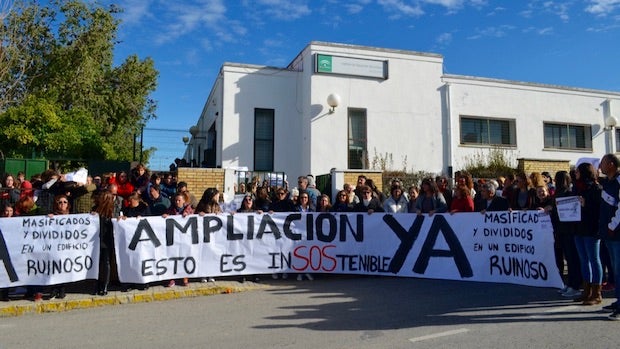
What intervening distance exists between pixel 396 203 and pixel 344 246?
1.47 metres

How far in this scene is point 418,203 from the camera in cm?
923

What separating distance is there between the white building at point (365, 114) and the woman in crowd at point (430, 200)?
8.73 metres

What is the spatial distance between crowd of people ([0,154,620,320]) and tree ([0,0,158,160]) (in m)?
6.83

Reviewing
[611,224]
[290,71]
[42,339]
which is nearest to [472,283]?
[611,224]

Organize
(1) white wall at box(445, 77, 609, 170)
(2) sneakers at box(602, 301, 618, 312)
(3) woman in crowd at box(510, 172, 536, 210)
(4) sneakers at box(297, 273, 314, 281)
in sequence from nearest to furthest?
(2) sneakers at box(602, 301, 618, 312) → (3) woman in crowd at box(510, 172, 536, 210) → (4) sneakers at box(297, 273, 314, 281) → (1) white wall at box(445, 77, 609, 170)

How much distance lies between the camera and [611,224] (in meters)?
5.79

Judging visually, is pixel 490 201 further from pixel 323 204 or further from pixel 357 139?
pixel 357 139

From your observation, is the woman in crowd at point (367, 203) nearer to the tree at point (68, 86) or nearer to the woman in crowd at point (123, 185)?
the woman in crowd at point (123, 185)

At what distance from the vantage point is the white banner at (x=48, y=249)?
7188 millimetres

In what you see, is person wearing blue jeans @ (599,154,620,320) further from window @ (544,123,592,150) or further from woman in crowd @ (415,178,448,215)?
window @ (544,123,592,150)

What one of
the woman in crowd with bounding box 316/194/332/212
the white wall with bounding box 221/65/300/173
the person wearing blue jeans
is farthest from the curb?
the white wall with bounding box 221/65/300/173

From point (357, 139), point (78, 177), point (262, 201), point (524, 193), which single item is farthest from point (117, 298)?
point (357, 139)

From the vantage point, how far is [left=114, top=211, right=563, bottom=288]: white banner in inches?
295

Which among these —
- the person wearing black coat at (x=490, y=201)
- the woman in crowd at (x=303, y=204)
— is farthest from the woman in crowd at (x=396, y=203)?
the woman in crowd at (x=303, y=204)
